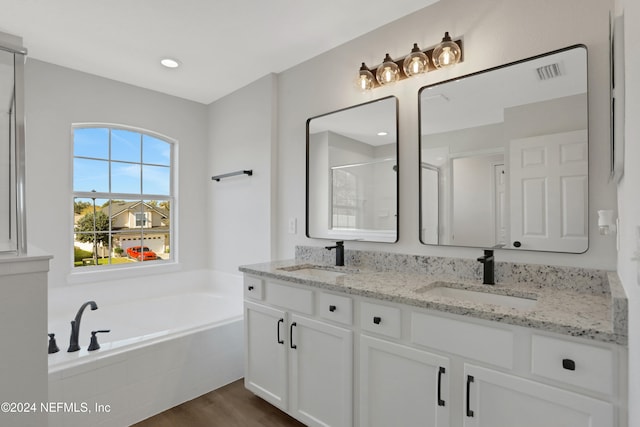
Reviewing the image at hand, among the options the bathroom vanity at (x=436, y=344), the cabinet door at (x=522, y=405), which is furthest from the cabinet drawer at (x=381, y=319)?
the cabinet door at (x=522, y=405)

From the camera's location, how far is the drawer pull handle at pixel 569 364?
1.11 m

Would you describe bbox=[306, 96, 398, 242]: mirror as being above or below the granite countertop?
above

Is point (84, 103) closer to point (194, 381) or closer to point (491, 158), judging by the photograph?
point (194, 381)

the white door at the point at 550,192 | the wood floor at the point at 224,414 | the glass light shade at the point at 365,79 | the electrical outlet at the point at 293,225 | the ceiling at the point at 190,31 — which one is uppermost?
the ceiling at the point at 190,31

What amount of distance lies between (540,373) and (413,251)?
3.44ft

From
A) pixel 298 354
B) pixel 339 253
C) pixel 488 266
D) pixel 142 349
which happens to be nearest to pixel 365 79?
pixel 339 253

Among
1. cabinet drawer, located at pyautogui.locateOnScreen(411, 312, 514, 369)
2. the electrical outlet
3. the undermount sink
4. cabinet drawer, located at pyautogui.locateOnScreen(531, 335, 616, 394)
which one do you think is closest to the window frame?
the electrical outlet

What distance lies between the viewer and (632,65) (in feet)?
2.73

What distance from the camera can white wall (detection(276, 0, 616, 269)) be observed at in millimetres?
1536

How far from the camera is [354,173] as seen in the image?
2492mm

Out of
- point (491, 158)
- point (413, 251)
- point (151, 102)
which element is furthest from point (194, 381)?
point (151, 102)

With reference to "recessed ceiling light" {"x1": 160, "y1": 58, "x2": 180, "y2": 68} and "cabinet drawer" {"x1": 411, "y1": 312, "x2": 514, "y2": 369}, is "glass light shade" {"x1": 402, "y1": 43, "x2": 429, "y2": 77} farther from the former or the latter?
"recessed ceiling light" {"x1": 160, "y1": 58, "x2": 180, "y2": 68}

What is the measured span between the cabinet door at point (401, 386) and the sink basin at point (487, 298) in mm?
381

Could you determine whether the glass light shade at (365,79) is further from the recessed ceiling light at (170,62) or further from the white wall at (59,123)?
the white wall at (59,123)
